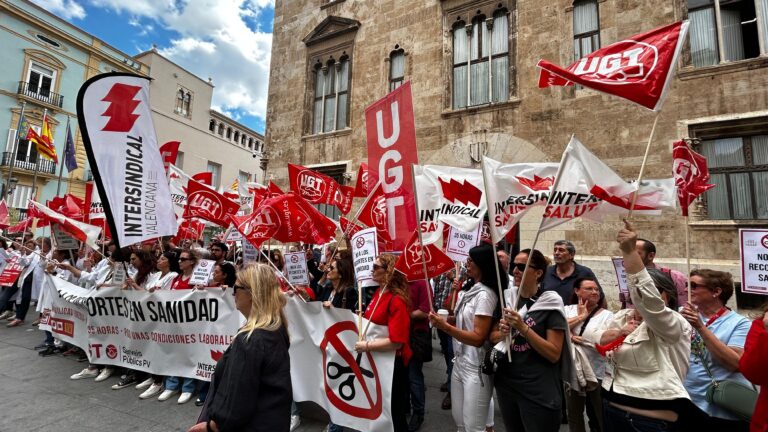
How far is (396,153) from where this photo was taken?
379 cm

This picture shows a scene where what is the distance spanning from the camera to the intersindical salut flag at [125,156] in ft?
13.8

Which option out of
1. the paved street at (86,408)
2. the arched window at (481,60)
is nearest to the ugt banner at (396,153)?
the paved street at (86,408)

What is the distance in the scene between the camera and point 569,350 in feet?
9.12

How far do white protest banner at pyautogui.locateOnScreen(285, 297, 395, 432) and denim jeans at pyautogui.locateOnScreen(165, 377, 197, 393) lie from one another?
5.79 feet

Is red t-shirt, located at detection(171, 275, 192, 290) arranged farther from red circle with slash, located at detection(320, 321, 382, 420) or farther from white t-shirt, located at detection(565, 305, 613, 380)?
white t-shirt, located at detection(565, 305, 613, 380)

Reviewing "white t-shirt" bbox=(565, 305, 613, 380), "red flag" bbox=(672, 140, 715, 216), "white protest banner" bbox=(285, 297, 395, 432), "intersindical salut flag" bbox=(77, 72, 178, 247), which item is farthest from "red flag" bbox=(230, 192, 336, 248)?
"red flag" bbox=(672, 140, 715, 216)

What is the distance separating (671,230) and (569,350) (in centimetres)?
843

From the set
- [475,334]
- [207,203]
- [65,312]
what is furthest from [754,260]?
[65,312]

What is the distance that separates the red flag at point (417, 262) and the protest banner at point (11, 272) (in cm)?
1002

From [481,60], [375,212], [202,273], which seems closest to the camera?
[202,273]

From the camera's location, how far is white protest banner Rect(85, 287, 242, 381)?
4.97m

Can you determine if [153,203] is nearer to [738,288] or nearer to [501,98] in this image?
[501,98]

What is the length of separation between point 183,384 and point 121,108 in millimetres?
3702

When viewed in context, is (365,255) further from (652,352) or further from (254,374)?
(652,352)
